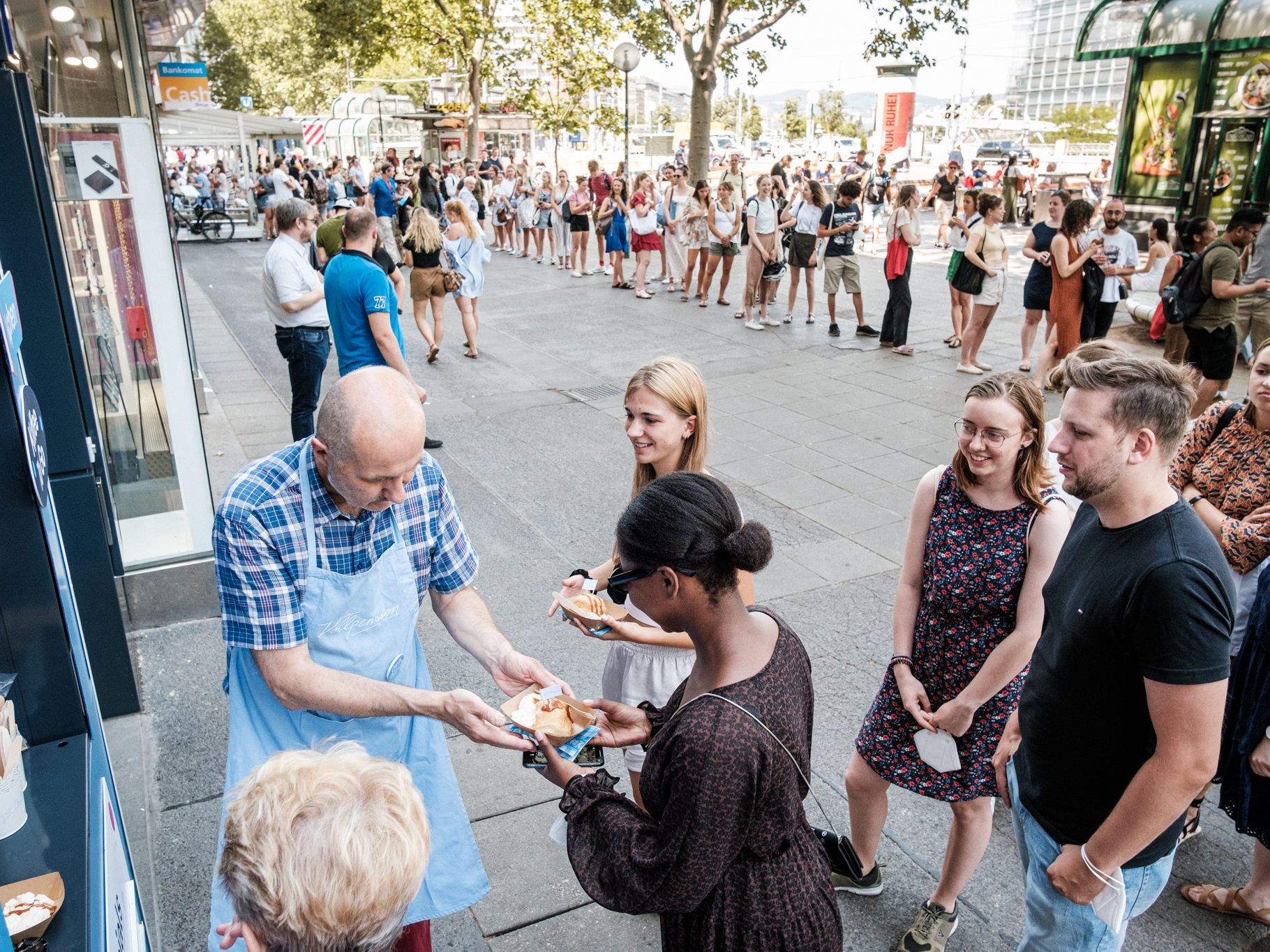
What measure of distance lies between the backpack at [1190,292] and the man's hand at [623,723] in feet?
25.4

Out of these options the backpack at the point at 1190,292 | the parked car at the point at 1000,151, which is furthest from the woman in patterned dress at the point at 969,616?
the parked car at the point at 1000,151

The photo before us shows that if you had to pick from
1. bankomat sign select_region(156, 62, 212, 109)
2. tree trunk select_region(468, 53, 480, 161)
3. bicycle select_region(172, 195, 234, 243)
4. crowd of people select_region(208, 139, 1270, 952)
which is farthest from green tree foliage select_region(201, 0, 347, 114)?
crowd of people select_region(208, 139, 1270, 952)

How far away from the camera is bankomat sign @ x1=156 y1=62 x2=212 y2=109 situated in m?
17.4

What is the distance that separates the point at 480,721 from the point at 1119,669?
1.41 meters

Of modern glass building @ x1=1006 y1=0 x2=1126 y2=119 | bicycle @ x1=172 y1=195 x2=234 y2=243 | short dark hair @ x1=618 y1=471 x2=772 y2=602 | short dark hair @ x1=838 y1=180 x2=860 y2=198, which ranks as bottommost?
bicycle @ x1=172 y1=195 x2=234 y2=243

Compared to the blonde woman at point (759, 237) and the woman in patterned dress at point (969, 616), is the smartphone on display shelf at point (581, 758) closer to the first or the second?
the woman in patterned dress at point (969, 616)

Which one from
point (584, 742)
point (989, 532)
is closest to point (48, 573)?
point (584, 742)

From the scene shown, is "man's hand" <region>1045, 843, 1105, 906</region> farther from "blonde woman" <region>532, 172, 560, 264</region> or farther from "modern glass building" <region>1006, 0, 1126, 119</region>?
"modern glass building" <region>1006, 0, 1126, 119</region>

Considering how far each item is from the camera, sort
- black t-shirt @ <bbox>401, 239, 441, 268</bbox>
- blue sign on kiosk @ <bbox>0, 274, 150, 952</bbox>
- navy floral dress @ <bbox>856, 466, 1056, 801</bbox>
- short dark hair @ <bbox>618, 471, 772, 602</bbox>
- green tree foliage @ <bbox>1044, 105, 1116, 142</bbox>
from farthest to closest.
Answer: green tree foliage @ <bbox>1044, 105, 1116, 142</bbox>
black t-shirt @ <bbox>401, 239, 441, 268</bbox>
navy floral dress @ <bbox>856, 466, 1056, 801</bbox>
blue sign on kiosk @ <bbox>0, 274, 150, 952</bbox>
short dark hair @ <bbox>618, 471, 772, 602</bbox>

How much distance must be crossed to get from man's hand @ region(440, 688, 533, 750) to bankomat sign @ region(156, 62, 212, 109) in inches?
751

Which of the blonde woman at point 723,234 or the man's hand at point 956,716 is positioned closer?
the man's hand at point 956,716

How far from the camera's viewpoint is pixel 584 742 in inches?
83.5

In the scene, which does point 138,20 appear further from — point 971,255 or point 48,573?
point 971,255

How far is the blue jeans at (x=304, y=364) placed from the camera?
7074 mm
